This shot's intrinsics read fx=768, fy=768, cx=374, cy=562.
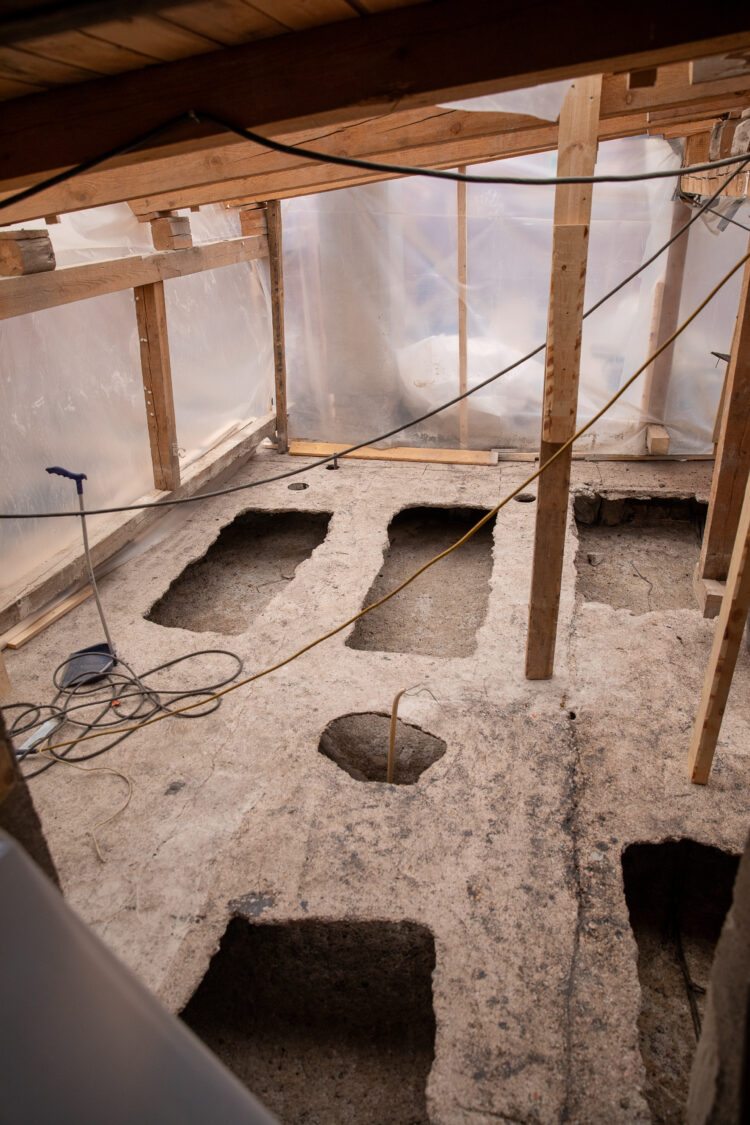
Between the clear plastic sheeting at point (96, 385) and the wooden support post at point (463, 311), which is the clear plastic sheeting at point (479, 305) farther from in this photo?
the clear plastic sheeting at point (96, 385)

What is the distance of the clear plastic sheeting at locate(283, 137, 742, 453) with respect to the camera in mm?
6566

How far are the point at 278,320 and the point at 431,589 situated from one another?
3228 millimetres

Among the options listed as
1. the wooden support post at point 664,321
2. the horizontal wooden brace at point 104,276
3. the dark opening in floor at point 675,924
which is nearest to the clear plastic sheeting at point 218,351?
the horizontal wooden brace at point 104,276

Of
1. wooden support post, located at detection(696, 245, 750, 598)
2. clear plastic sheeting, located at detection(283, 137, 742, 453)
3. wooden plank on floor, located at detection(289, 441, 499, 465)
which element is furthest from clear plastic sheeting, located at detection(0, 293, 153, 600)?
wooden support post, located at detection(696, 245, 750, 598)

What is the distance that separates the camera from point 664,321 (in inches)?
261

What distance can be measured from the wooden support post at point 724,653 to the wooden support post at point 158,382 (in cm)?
392

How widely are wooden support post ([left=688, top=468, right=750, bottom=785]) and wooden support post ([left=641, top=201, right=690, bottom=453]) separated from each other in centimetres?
423

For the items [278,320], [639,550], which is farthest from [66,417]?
[639,550]

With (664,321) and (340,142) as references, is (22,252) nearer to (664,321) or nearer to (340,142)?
(340,142)

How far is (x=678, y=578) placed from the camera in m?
5.37

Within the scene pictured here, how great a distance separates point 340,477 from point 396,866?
431cm

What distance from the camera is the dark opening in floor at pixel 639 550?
5156 millimetres

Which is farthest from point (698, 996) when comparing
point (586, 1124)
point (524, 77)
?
point (524, 77)

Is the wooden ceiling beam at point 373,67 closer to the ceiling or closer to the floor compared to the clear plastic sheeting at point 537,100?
closer to the floor
